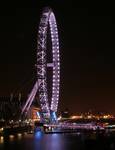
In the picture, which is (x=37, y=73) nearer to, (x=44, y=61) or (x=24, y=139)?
(x=44, y=61)

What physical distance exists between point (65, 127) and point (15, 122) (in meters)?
5.73

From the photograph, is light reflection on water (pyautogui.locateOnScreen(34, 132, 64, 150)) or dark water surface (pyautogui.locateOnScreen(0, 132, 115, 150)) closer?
dark water surface (pyautogui.locateOnScreen(0, 132, 115, 150))

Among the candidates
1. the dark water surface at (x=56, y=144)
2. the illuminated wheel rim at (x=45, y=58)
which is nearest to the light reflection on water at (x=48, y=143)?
the dark water surface at (x=56, y=144)

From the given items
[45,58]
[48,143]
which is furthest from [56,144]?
[45,58]

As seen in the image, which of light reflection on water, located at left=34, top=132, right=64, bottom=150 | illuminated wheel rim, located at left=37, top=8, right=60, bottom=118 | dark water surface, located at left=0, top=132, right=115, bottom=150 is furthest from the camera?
illuminated wheel rim, located at left=37, top=8, right=60, bottom=118

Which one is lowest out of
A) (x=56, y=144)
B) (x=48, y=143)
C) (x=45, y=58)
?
(x=56, y=144)

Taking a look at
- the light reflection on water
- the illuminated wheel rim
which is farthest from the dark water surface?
the illuminated wheel rim

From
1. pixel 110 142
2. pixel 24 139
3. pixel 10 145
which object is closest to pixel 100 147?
pixel 110 142

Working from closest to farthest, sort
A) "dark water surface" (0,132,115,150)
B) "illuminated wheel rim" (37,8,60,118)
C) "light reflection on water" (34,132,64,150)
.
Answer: "dark water surface" (0,132,115,150) < "light reflection on water" (34,132,64,150) < "illuminated wheel rim" (37,8,60,118)

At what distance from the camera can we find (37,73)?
76.3m

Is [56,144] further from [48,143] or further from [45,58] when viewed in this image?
[45,58]

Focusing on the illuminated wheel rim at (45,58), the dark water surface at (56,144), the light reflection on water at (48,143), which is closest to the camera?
the dark water surface at (56,144)

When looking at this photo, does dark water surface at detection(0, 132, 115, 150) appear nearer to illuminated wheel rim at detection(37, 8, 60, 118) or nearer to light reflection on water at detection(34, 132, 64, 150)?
light reflection on water at detection(34, 132, 64, 150)

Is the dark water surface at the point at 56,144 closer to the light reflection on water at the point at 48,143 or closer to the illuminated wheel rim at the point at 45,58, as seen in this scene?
the light reflection on water at the point at 48,143
